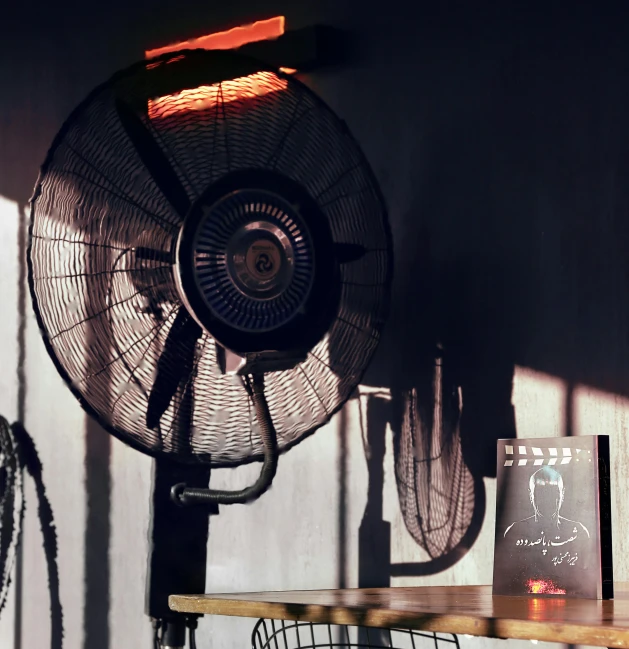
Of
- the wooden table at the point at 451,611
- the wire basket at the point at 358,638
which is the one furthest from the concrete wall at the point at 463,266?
the wooden table at the point at 451,611

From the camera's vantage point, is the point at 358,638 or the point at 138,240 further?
the point at 358,638

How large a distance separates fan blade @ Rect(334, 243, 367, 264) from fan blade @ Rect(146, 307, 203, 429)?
1.30 feet

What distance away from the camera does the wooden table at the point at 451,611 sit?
4.93ft

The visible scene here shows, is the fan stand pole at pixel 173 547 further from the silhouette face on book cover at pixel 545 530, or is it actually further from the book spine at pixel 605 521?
the book spine at pixel 605 521

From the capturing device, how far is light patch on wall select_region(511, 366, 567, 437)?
232cm

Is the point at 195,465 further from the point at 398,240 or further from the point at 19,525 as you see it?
the point at 19,525

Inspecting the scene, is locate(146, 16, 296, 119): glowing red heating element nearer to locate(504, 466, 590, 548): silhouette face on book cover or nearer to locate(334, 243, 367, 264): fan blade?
locate(334, 243, 367, 264): fan blade

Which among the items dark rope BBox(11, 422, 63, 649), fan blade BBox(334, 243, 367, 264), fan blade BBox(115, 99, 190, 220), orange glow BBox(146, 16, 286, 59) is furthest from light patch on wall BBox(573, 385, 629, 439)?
dark rope BBox(11, 422, 63, 649)

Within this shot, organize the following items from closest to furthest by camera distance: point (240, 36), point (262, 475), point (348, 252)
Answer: point (262, 475) → point (348, 252) → point (240, 36)

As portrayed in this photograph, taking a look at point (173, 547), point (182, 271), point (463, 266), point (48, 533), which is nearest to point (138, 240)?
point (182, 271)

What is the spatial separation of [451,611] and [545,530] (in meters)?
0.38

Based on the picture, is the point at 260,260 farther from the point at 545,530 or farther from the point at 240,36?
the point at 240,36

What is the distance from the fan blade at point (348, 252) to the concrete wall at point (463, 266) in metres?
0.23

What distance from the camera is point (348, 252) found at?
2.39m
